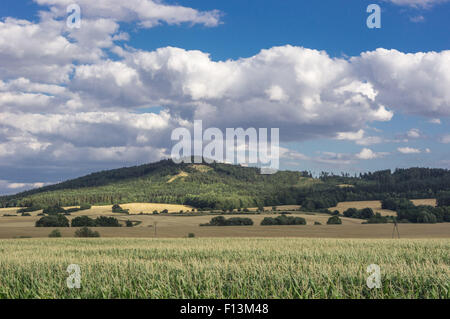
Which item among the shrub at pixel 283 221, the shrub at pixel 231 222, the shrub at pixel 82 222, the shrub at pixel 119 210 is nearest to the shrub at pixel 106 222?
the shrub at pixel 82 222

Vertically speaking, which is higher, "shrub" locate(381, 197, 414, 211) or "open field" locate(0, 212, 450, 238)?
"shrub" locate(381, 197, 414, 211)

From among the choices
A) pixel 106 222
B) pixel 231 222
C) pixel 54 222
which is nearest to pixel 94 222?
pixel 106 222

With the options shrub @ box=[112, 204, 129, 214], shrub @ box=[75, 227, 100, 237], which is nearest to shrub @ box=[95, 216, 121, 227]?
shrub @ box=[75, 227, 100, 237]

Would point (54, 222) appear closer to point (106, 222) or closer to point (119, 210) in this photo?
point (106, 222)

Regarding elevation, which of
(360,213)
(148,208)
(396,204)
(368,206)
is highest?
(396,204)

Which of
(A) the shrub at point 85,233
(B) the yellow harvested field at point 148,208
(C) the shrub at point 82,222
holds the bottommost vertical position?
(B) the yellow harvested field at point 148,208

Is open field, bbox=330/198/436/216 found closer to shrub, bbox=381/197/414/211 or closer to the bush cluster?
shrub, bbox=381/197/414/211

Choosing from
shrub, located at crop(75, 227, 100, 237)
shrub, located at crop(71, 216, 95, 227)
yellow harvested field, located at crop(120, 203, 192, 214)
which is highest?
shrub, located at crop(75, 227, 100, 237)

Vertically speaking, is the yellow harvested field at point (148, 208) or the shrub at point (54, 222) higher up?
the shrub at point (54, 222)

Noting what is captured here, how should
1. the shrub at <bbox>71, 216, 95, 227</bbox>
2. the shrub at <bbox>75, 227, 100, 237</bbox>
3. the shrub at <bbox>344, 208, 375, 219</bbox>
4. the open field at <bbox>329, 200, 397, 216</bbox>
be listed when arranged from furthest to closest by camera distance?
the open field at <bbox>329, 200, 397, 216</bbox>, the shrub at <bbox>344, 208, 375, 219</bbox>, the shrub at <bbox>71, 216, 95, 227</bbox>, the shrub at <bbox>75, 227, 100, 237</bbox>

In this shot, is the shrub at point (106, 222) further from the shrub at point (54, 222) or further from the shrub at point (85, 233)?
the shrub at point (85, 233)

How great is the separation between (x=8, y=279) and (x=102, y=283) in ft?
10.3

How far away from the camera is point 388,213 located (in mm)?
136750
